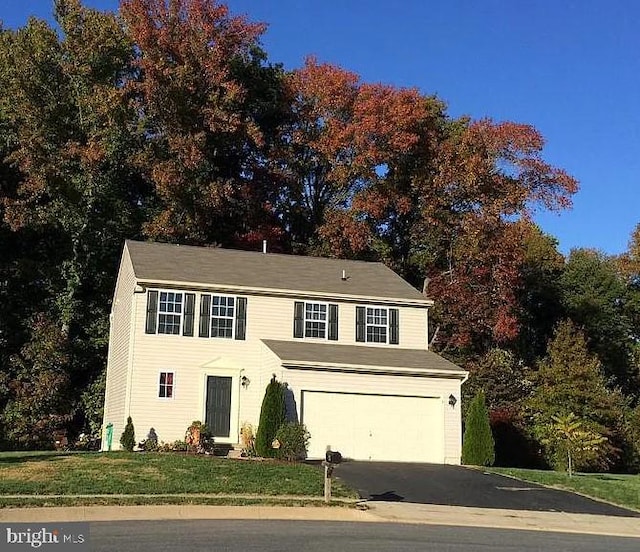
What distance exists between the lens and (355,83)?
1585 inches

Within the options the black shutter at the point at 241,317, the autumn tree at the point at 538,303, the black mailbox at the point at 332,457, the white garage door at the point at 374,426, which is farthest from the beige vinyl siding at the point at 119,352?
the autumn tree at the point at 538,303

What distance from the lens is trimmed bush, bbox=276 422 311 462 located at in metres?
22.1

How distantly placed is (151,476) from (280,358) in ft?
27.2

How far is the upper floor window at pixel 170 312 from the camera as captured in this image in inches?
1022

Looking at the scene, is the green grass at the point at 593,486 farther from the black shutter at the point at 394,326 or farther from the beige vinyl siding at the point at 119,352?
the beige vinyl siding at the point at 119,352

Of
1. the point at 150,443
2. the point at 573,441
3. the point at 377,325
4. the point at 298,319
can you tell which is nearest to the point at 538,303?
the point at 377,325

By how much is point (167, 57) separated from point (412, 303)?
17192mm

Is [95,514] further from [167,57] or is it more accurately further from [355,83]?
[355,83]

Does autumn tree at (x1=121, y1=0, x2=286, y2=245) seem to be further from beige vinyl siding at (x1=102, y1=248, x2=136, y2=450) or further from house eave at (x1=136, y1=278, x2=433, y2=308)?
house eave at (x1=136, y1=278, x2=433, y2=308)

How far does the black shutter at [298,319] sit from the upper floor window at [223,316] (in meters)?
1.75

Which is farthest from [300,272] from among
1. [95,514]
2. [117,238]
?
[95,514]

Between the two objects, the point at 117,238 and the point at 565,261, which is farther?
the point at 565,261

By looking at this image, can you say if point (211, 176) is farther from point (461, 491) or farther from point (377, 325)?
point (461, 491)

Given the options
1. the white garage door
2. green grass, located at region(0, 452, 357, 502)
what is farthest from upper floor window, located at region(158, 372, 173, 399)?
green grass, located at region(0, 452, 357, 502)
